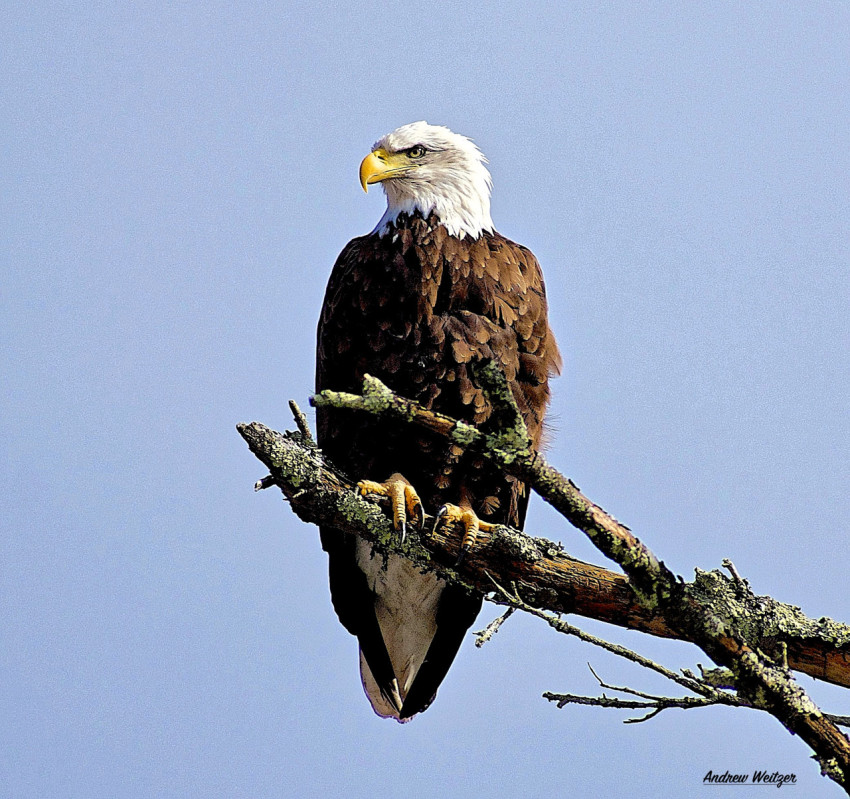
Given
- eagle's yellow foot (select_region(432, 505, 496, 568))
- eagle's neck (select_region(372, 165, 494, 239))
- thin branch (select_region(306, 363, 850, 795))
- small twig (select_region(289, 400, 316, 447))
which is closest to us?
thin branch (select_region(306, 363, 850, 795))

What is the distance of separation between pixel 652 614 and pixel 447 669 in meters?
1.76

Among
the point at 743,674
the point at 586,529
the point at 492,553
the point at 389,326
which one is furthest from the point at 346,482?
the point at 743,674

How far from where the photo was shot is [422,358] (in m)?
4.20

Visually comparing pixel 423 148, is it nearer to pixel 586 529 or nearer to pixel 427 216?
pixel 427 216

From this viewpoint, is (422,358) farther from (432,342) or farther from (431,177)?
(431,177)

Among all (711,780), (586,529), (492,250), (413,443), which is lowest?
(711,780)

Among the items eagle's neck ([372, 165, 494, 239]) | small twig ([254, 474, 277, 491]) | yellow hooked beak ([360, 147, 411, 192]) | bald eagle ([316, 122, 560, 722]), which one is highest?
yellow hooked beak ([360, 147, 411, 192])

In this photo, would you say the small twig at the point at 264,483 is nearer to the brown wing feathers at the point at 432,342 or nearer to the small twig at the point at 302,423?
the small twig at the point at 302,423

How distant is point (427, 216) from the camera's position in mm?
4609

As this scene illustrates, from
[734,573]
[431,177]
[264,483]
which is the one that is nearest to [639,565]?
[734,573]

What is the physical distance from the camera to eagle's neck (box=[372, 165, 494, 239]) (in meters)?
4.61

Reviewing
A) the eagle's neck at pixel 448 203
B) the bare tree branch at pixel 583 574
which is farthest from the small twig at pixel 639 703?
the eagle's neck at pixel 448 203

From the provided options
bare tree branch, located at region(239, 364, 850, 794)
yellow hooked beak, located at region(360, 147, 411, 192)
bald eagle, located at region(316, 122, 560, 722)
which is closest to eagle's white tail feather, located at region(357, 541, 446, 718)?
bald eagle, located at region(316, 122, 560, 722)

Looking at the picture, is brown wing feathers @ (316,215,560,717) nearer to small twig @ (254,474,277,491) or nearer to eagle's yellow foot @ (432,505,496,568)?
eagle's yellow foot @ (432,505,496,568)
